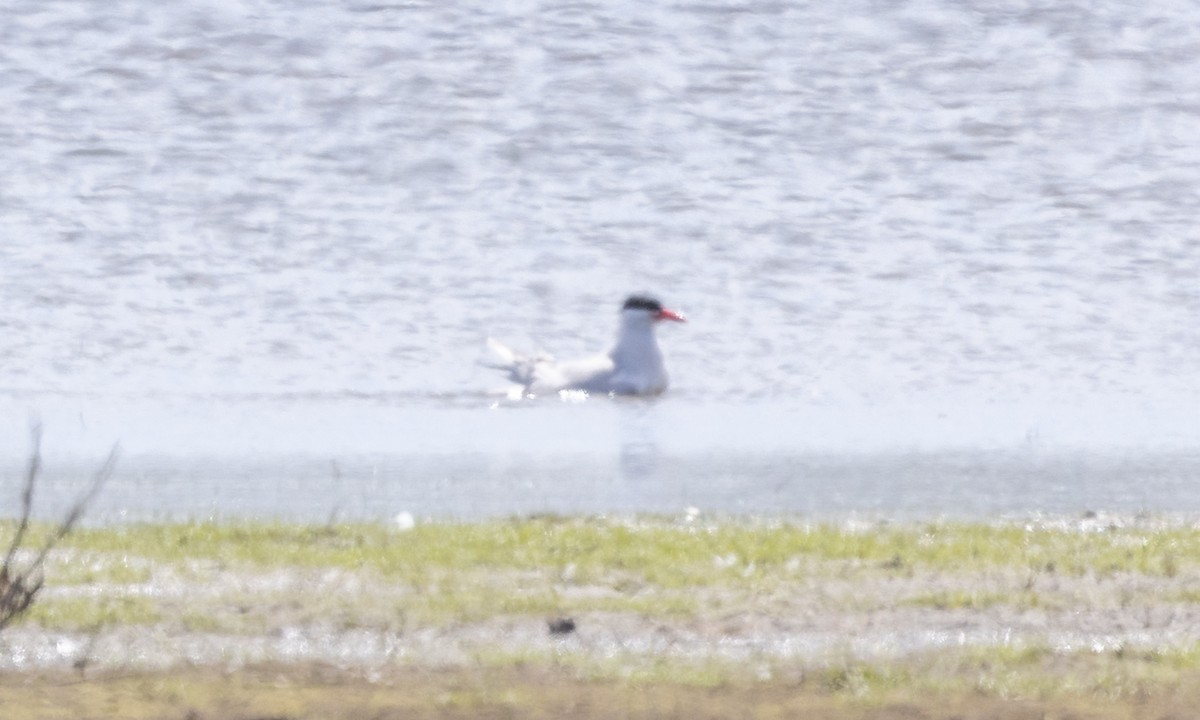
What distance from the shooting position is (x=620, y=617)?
31.6 feet

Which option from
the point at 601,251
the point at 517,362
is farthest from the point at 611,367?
the point at 601,251

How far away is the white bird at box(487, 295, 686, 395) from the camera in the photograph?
65.0ft

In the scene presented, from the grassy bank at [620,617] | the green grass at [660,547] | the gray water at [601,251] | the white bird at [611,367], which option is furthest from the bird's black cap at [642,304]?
the green grass at [660,547]

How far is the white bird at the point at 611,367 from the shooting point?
19.8 metres

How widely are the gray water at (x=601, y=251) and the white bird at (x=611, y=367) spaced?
1.10 ft

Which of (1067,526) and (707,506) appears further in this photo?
(707,506)

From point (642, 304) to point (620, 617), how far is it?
11808mm

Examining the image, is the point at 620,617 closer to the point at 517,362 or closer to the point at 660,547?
the point at 660,547

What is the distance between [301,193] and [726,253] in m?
4.99

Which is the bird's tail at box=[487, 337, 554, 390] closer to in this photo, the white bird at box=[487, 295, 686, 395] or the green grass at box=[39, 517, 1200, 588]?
the white bird at box=[487, 295, 686, 395]

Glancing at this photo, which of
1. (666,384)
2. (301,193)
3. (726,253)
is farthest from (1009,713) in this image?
(301,193)

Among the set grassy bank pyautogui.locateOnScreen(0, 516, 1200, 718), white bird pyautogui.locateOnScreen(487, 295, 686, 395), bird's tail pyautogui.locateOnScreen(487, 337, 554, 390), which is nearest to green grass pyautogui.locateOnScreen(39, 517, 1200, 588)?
grassy bank pyautogui.locateOnScreen(0, 516, 1200, 718)

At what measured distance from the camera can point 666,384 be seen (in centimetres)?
1998

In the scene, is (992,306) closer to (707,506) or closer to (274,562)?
(707,506)
